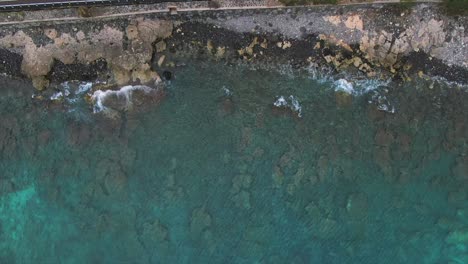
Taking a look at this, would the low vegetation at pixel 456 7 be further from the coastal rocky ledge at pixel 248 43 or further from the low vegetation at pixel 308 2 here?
the low vegetation at pixel 308 2

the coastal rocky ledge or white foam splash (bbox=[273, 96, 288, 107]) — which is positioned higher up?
the coastal rocky ledge

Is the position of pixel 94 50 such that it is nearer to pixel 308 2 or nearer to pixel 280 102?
pixel 280 102

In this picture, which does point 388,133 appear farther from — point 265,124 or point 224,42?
point 224,42

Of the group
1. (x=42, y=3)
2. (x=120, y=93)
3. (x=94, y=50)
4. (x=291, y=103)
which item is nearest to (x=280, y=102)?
(x=291, y=103)

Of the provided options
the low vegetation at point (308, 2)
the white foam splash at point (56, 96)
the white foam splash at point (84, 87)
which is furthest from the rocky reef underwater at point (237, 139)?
the low vegetation at point (308, 2)

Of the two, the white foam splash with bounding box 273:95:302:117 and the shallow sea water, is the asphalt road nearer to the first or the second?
the shallow sea water

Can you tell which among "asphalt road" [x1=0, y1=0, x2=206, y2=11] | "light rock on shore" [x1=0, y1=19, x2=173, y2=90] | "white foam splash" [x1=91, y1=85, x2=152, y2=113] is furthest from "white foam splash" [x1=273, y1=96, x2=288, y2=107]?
"asphalt road" [x1=0, y1=0, x2=206, y2=11]

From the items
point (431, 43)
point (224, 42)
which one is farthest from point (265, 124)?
point (431, 43)
